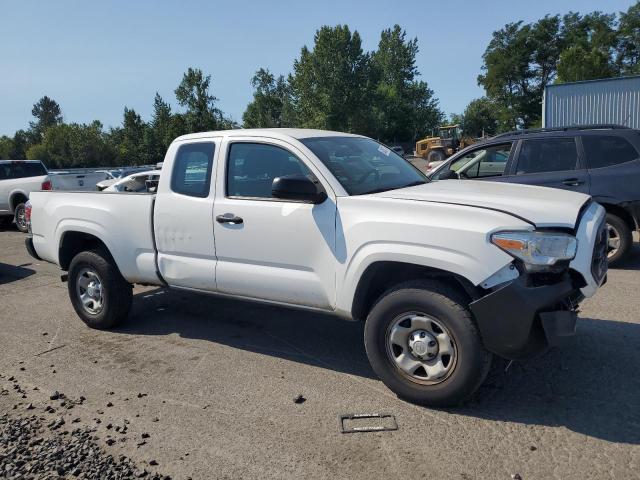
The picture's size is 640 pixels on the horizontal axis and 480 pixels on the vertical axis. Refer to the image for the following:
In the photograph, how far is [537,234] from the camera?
10.8 ft

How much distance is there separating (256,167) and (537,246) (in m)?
2.34

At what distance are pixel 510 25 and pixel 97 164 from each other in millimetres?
51868

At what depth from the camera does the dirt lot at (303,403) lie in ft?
10.2

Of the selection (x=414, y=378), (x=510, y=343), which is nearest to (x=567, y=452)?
(x=510, y=343)

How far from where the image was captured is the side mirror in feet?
12.9

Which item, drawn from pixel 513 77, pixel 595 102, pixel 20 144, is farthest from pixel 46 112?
pixel 595 102

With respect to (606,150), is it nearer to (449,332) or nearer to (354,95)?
(449,332)

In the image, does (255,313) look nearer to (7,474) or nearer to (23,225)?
(7,474)

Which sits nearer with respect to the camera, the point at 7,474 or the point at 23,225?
the point at 7,474


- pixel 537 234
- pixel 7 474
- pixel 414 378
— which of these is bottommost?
pixel 7 474

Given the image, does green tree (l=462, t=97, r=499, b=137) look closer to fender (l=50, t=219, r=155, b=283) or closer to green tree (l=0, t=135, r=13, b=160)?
green tree (l=0, t=135, r=13, b=160)

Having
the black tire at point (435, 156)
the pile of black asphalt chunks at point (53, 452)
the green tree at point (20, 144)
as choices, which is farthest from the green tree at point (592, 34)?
the green tree at point (20, 144)

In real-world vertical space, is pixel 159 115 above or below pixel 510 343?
above

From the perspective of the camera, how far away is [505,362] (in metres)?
4.44
